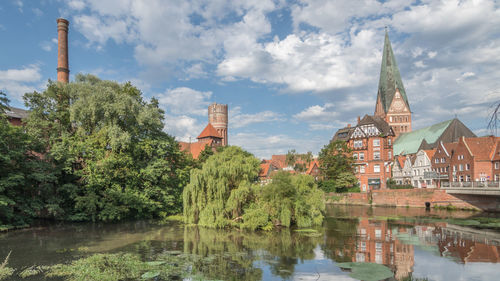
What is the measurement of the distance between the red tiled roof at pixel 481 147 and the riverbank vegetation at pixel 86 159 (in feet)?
133

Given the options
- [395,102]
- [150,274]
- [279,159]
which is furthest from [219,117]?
[150,274]

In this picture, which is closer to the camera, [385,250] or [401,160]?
[385,250]

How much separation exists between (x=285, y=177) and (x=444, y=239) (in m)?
12.0

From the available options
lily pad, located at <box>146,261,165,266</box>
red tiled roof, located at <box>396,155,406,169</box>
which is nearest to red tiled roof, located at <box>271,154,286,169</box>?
red tiled roof, located at <box>396,155,406,169</box>

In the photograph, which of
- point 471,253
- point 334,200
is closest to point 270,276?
point 471,253

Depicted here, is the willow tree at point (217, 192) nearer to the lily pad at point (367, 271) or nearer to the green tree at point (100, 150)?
the green tree at point (100, 150)

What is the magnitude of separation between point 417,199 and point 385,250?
101 feet

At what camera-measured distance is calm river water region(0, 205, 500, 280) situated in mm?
14406

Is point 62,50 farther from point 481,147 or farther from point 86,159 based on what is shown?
point 481,147

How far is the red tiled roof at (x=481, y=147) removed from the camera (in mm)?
42875

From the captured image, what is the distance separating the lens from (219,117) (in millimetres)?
103938

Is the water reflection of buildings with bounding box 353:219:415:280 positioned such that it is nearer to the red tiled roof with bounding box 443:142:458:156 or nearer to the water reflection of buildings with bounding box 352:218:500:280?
the water reflection of buildings with bounding box 352:218:500:280

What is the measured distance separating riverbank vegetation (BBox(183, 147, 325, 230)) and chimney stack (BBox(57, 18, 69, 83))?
2403 centimetres

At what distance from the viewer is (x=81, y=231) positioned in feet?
83.6
